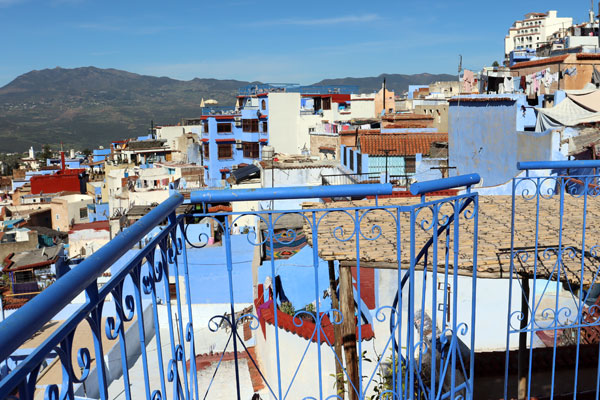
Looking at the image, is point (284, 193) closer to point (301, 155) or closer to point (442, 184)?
point (442, 184)

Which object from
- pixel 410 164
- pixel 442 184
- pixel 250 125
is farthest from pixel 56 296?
pixel 250 125

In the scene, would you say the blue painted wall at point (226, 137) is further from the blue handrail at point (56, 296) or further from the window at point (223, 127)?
the blue handrail at point (56, 296)

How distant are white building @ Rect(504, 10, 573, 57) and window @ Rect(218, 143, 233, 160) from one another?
64995 millimetres

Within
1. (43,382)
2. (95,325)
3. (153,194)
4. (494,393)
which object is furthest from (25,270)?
(95,325)

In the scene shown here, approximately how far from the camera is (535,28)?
91500 millimetres

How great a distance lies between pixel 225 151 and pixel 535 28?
71.0 meters

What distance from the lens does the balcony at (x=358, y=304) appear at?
1.95m

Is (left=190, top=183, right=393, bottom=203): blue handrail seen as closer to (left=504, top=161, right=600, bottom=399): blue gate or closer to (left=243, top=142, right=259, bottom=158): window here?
(left=504, top=161, right=600, bottom=399): blue gate

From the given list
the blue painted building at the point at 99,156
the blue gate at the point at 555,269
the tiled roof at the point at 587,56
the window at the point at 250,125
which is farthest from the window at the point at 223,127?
the blue gate at the point at 555,269

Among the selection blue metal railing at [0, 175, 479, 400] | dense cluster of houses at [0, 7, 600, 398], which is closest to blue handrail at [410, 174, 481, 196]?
blue metal railing at [0, 175, 479, 400]

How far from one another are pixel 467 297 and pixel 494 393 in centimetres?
347

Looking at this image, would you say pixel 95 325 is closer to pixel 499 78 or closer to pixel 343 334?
pixel 343 334

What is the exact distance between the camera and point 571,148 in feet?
37.9

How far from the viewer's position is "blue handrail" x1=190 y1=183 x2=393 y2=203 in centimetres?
292
